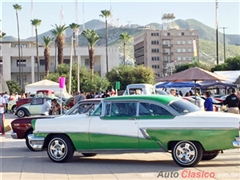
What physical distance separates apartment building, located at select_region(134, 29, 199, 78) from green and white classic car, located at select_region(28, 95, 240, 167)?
128 meters

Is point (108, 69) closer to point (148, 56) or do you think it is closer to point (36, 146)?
point (148, 56)

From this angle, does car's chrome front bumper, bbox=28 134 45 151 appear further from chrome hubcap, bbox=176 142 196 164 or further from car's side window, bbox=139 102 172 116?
chrome hubcap, bbox=176 142 196 164

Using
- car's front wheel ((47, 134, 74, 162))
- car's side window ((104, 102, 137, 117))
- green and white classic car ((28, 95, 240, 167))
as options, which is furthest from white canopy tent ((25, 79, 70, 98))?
car's side window ((104, 102, 137, 117))

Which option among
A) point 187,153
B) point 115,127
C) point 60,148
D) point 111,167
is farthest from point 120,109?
point 187,153

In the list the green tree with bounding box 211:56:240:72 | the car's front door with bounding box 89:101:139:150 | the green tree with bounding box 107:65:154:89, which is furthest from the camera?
the green tree with bounding box 107:65:154:89

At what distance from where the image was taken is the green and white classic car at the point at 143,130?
11367mm

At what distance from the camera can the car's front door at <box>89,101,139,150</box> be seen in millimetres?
12031

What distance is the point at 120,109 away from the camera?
1243 cm

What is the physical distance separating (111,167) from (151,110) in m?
1.58

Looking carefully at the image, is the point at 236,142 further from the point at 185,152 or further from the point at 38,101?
the point at 38,101

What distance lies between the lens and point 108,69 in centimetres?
9181

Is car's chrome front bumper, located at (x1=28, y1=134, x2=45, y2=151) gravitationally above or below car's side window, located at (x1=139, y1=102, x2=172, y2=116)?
below

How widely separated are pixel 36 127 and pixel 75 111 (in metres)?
1.22

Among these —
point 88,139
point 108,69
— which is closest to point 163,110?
point 88,139
